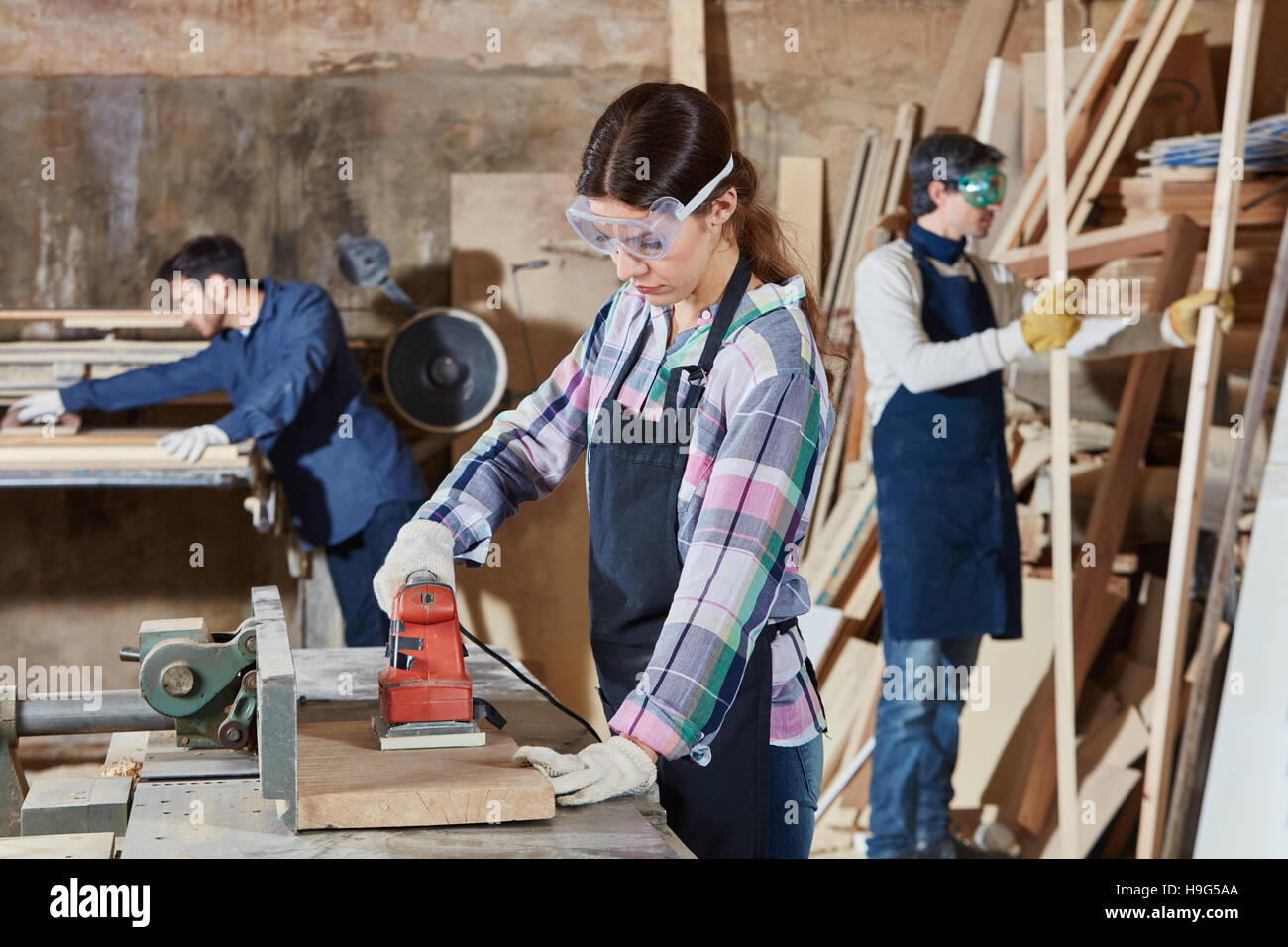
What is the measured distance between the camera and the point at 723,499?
1.45 m

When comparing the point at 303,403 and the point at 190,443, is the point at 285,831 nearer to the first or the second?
the point at 190,443

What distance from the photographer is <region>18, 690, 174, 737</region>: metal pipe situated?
1.60m

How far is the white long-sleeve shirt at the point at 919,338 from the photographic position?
3129mm

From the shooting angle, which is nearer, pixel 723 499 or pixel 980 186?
pixel 723 499

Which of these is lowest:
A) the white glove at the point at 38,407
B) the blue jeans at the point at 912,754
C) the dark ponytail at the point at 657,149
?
the blue jeans at the point at 912,754

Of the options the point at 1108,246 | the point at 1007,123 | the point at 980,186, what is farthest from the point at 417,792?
the point at 1007,123

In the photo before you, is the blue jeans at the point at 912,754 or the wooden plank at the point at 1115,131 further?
the wooden plank at the point at 1115,131

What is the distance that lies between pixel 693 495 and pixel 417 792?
0.49 metres

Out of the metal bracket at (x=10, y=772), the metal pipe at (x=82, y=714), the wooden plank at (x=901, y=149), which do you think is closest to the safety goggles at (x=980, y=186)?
the wooden plank at (x=901, y=149)

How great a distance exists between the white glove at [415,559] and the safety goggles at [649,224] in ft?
1.46

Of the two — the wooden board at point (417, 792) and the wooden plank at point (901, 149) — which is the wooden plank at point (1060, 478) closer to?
the wooden plank at point (901, 149)

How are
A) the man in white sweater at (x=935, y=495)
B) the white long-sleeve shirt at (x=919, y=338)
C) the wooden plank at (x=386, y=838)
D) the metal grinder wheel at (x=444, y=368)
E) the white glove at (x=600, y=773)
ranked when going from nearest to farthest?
the wooden plank at (x=386, y=838) < the white glove at (x=600, y=773) < the white long-sleeve shirt at (x=919, y=338) < the man in white sweater at (x=935, y=495) < the metal grinder wheel at (x=444, y=368)

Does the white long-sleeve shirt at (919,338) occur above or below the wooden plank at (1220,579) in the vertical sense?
above
